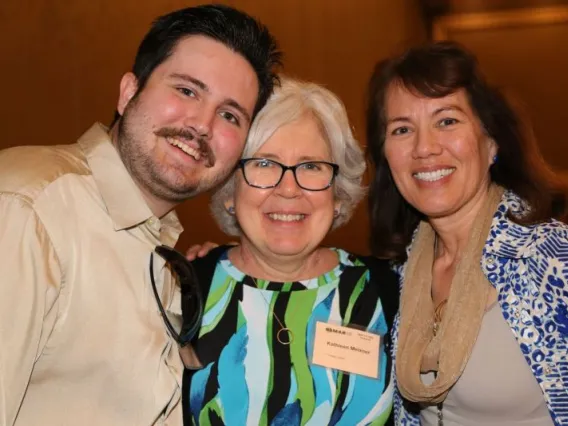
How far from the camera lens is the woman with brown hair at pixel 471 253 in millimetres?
1757

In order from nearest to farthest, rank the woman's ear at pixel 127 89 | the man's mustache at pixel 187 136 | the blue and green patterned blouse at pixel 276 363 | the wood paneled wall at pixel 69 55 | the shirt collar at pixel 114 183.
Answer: the shirt collar at pixel 114 183, the man's mustache at pixel 187 136, the woman's ear at pixel 127 89, the blue and green patterned blouse at pixel 276 363, the wood paneled wall at pixel 69 55

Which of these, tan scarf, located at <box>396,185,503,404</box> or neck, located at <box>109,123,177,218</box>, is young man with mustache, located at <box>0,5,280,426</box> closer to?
neck, located at <box>109,123,177,218</box>

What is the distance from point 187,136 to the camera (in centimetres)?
171

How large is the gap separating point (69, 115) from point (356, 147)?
469cm

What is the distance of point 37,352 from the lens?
4.57 feet

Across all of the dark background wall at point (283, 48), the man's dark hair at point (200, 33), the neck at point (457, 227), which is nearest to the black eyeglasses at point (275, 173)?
the man's dark hair at point (200, 33)

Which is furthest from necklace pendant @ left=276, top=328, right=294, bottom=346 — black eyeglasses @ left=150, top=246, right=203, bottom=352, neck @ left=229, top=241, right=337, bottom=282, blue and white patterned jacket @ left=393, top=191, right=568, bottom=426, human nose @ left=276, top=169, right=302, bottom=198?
blue and white patterned jacket @ left=393, top=191, right=568, bottom=426

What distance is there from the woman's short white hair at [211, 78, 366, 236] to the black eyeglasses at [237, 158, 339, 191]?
0.15 ft

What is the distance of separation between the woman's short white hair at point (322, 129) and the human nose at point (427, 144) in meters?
0.32

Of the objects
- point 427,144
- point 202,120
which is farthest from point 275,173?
point 427,144

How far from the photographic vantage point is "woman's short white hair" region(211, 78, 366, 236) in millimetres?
2105

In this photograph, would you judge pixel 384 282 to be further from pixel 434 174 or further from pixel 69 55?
pixel 69 55

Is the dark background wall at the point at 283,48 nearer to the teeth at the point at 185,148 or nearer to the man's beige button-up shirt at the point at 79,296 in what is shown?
the teeth at the point at 185,148

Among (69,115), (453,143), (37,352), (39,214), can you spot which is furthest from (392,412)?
(69,115)
